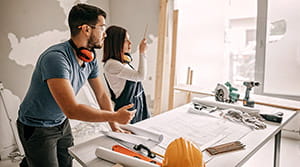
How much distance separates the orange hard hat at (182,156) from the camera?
2.88 feet

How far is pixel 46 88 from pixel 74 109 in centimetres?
31

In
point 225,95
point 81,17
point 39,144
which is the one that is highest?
point 81,17

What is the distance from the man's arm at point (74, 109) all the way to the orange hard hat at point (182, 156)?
11.3 inches

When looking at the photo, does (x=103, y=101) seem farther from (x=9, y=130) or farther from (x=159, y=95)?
(x=9, y=130)

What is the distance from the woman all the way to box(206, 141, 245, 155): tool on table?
0.92 m

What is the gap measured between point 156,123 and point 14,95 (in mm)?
2068

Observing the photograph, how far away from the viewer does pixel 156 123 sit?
1.57 m

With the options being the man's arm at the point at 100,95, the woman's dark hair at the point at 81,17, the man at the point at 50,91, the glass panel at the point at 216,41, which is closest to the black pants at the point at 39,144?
the man at the point at 50,91

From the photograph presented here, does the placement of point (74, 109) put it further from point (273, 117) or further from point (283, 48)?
point (283, 48)

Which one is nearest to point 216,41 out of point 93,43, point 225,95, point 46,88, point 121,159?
point 225,95

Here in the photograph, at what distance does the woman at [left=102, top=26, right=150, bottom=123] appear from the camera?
1918 millimetres

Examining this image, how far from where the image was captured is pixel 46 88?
1.28 metres

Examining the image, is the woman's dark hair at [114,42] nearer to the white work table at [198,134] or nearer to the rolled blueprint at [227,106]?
the white work table at [198,134]

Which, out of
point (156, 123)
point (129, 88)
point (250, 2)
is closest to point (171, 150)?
point (156, 123)
